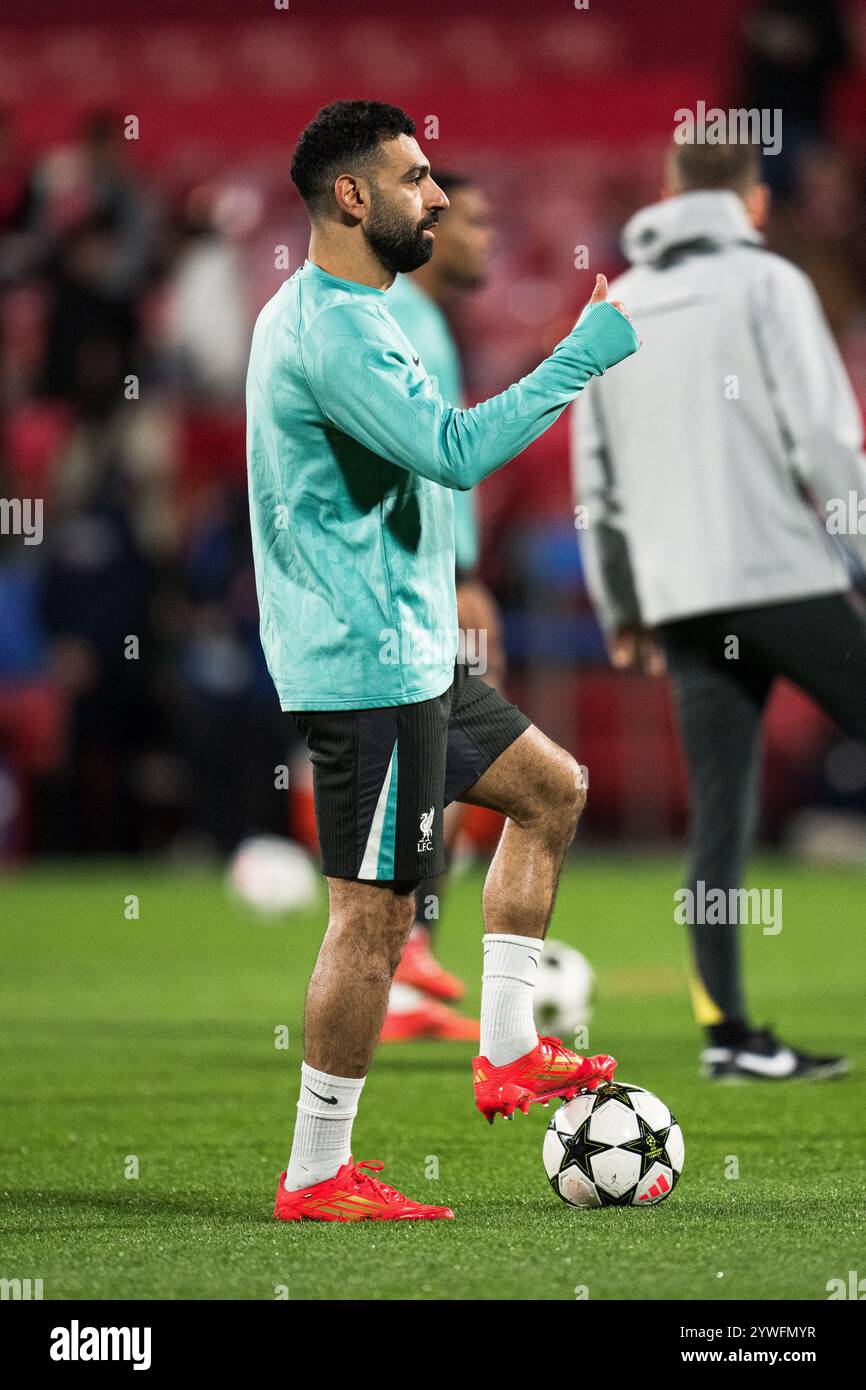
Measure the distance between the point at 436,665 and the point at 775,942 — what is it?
583 centimetres

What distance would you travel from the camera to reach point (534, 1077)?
4.72 m

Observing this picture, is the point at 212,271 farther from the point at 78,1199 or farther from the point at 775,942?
the point at 78,1199

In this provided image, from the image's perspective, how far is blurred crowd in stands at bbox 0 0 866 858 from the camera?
13.6 metres

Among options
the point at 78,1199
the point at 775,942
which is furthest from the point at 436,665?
the point at 775,942

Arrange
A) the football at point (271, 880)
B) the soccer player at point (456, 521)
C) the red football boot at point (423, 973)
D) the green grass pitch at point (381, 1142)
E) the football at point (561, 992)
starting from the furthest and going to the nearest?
the football at point (271, 880)
the red football boot at point (423, 973)
the soccer player at point (456, 521)
the football at point (561, 992)
the green grass pitch at point (381, 1142)

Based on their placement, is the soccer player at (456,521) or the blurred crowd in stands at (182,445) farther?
the blurred crowd in stands at (182,445)

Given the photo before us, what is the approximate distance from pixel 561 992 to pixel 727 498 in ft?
5.32

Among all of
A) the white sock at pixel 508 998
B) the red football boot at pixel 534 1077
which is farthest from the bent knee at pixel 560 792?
the red football boot at pixel 534 1077

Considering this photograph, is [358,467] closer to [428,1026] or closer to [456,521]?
[456,521]

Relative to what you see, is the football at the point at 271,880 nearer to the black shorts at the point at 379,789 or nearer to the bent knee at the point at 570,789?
the bent knee at the point at 570,789

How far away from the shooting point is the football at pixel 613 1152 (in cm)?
466

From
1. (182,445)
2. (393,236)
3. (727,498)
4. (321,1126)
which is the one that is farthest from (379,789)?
(182,445)

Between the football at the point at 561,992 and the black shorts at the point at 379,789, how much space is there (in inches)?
92.5

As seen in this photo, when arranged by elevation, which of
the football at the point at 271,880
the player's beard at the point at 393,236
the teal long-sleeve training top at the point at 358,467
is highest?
the player's beard at the point at 393,236
